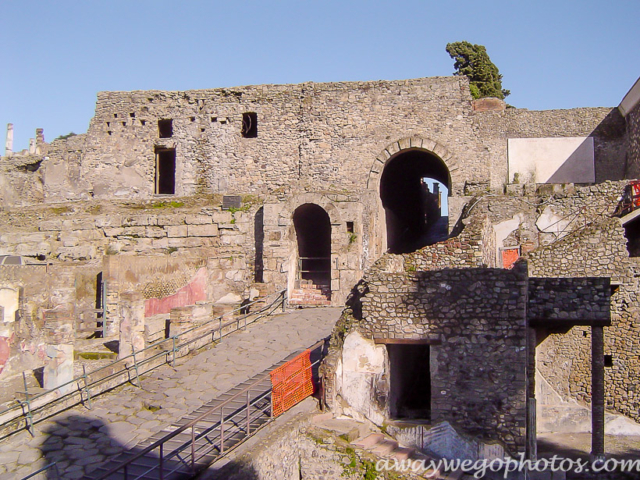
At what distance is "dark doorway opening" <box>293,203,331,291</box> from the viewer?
14.6 metres

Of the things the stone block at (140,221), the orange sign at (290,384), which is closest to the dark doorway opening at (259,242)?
the stone block at (140,221)

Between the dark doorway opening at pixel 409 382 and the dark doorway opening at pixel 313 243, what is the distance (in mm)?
4630

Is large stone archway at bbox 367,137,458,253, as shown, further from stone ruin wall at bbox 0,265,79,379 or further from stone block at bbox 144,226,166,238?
stone ruin wall at bbox 0,265,79,379

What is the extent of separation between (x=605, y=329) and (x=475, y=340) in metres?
5.23

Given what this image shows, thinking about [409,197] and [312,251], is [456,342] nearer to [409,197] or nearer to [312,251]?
[312,251]

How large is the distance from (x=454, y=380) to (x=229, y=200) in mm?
9136

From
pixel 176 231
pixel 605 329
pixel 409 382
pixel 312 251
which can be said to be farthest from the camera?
pixel 312 251

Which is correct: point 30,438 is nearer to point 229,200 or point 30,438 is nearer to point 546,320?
point 546,320

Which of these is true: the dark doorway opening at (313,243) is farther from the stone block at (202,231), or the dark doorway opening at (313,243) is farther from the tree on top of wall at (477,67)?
the tree on top of wall at (477,67)

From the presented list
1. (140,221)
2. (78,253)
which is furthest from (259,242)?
(78,253)

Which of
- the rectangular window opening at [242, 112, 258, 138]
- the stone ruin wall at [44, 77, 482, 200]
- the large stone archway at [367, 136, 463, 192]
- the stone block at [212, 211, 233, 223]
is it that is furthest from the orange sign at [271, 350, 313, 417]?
the rectangular window opening at [242, 112, 258, 138]

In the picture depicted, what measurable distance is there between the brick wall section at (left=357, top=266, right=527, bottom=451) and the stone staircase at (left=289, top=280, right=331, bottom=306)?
19.3 ft

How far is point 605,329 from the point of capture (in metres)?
11.2

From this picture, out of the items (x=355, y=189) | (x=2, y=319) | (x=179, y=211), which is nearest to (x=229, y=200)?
(x=179, y=211)
